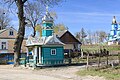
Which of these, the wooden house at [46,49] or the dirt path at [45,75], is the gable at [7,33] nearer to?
the wooden house at [46,49]

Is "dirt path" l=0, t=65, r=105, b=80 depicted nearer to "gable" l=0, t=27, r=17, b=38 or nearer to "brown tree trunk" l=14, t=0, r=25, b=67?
"brown tree trunk" l=14, t=0, r=25, b=67

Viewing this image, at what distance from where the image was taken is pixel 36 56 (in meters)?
35.8

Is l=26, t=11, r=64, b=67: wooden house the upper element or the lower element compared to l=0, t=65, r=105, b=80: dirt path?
upper

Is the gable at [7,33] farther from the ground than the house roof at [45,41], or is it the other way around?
the gable at [7,33]

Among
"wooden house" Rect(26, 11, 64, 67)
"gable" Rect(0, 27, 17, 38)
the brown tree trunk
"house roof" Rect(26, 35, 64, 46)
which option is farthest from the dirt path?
"gable" Rect(0, 27, 17, 38)

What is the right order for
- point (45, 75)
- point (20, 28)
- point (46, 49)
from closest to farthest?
point (45, 75), point (46, 49), point (20, 28)

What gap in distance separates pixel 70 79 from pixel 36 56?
15.1 meters

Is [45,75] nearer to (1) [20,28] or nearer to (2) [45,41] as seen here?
(2) [45,41]

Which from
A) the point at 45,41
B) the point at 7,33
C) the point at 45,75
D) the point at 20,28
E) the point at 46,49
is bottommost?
the point at 45,75

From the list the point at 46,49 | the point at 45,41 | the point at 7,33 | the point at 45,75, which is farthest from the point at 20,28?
the point at 7,33

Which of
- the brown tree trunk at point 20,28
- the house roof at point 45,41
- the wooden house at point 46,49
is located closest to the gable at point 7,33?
the brown tree trunk at point 20,28

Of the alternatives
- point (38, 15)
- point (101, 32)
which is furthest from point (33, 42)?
point (101, 32)

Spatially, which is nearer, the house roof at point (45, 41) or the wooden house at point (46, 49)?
the wooden house at point (46, 49)

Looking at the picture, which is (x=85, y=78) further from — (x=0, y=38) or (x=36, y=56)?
(x=0, y=38)
